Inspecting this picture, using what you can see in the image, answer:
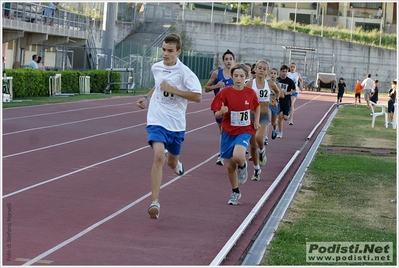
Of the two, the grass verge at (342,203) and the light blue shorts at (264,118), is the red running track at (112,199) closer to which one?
the grass verge at (342,203)

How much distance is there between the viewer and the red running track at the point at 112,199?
7285 mm

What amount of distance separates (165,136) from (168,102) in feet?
1.26

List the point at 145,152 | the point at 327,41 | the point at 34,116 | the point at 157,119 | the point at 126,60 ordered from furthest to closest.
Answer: the point at 327,41 → the point at 126,60 → the point at 34,116 → the point at 145,152 → the point at 157,119

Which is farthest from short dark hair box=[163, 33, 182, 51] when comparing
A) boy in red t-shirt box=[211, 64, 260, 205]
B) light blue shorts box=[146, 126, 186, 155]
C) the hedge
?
the hedge

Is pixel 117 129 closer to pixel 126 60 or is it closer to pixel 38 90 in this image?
pixel 38 90

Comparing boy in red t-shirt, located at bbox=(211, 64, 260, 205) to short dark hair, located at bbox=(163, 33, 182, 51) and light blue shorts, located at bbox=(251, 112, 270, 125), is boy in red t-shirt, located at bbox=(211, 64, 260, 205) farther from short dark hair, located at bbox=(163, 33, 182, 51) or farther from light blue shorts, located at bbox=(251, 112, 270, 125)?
light blue shorts, located at bbox=(251, 112, 270, 125)

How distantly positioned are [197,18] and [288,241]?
57380 millimetres

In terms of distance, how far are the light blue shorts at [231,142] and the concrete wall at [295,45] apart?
53344 mm

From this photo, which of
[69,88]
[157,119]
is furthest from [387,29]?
[157,119]

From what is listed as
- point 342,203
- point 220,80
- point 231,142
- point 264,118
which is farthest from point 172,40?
point 264,118

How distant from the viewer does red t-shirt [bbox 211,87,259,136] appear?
10.1 meters

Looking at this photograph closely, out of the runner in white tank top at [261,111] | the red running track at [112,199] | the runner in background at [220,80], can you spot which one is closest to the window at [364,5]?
the red running track at [112,199]

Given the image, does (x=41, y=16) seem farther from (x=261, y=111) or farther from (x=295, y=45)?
(x=295, y=45)

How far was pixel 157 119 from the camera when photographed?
8.88 m
